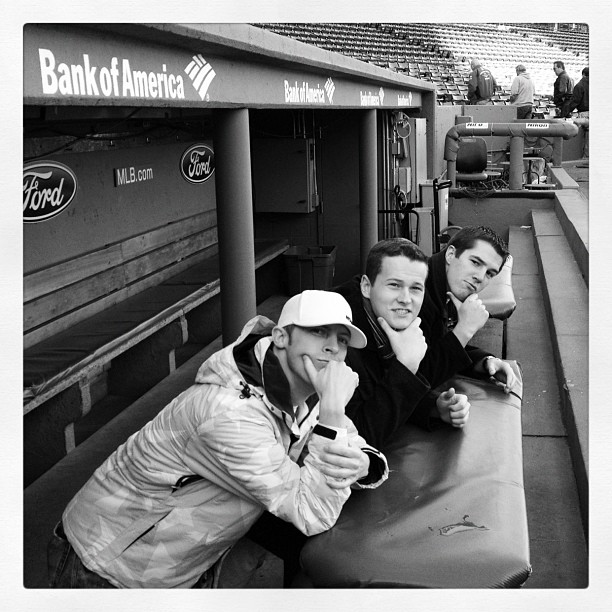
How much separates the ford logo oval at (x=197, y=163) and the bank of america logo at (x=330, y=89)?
173 cm

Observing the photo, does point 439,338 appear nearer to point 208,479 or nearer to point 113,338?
point 208,479

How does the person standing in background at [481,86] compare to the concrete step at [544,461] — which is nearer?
the concrete step at [544,461]

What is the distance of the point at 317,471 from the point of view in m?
1.77

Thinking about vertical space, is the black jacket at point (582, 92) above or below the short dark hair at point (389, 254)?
above

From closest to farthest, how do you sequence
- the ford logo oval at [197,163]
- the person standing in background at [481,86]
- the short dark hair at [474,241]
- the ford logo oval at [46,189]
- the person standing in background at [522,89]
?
the short dark hair at [474,241] → the ford logo oval at [46,189] → the ford logo oval at [197,163] → the person standing in background at [522,89] → the person standing in background at [481,86]

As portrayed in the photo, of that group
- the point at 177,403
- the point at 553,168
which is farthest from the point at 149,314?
the point at 553,168

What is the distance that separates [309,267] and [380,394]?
496 centimetres

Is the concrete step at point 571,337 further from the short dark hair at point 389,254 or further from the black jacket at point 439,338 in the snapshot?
the short dark hair at point 389,254

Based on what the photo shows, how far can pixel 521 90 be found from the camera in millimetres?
9727

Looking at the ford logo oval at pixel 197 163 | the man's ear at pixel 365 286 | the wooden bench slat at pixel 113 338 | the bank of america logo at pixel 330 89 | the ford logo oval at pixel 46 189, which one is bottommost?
the wooden bench slat at pixel 113 338

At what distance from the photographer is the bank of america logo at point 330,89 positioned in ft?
Answer: 13.4

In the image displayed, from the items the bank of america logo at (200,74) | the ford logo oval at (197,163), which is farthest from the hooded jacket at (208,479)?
the ford logo oval at (197,163)
